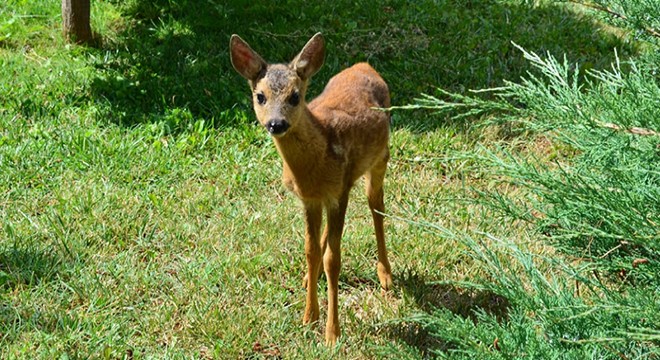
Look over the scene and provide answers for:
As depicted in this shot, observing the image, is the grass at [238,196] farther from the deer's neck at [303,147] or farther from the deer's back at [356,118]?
the deer's neck at [303,147]

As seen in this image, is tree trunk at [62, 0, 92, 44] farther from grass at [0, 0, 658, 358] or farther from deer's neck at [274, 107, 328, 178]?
deer's neck at [274, 107, 328, 178]

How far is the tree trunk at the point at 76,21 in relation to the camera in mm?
7000

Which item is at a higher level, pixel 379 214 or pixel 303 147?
pixel 303 147

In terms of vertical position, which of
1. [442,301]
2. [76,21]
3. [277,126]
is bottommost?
[442,301]

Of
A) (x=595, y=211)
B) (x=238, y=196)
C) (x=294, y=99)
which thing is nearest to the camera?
(x=595, y=211)

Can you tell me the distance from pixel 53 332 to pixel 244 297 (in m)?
1.04

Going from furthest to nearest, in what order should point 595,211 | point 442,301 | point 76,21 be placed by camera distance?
1. point 76,21
2. point 442,301
3. point 595,211

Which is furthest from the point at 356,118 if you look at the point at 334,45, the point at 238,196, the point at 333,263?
the point at 334,45

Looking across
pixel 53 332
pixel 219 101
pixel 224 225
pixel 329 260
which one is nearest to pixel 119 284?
pixel 53 332

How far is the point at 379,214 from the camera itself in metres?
4.87

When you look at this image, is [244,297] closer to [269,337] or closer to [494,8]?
[269,337]

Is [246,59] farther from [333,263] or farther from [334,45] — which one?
[334,45]

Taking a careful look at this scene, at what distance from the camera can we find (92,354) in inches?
162

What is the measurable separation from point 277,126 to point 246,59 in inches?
22.8
